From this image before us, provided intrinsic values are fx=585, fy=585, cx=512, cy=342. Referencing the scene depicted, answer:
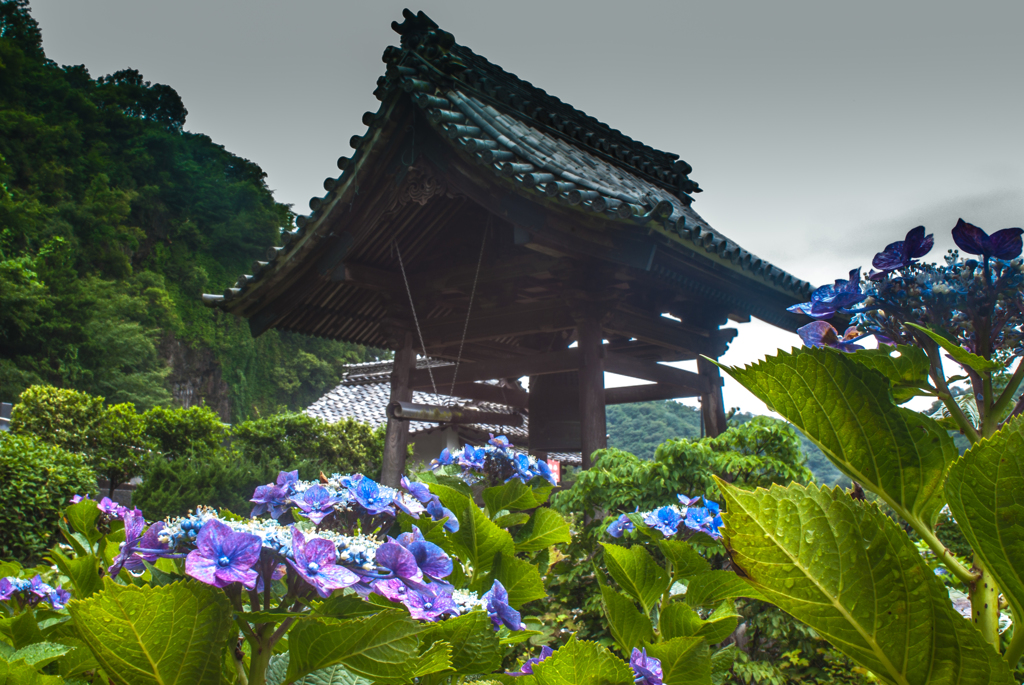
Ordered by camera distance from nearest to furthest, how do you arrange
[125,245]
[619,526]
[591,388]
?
1. [619,526]
2. [591,388]
3. [125,245]

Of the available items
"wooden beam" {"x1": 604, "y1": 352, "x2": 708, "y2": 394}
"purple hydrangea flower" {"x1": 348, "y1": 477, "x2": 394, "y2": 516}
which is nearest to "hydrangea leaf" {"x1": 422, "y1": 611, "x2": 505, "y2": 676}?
"purple hydrangea flower" {"x1": 348, "y1": 477, "x2": 394, "y2": 516}

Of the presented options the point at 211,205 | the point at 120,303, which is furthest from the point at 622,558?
the point at 211,205

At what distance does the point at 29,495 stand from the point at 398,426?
3482mm

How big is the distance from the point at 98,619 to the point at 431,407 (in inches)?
174

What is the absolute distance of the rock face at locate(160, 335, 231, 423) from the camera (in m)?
26.2

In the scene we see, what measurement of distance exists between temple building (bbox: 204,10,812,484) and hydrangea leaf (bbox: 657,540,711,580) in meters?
2.38

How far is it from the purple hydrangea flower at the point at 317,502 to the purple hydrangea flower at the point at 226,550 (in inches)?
8.7

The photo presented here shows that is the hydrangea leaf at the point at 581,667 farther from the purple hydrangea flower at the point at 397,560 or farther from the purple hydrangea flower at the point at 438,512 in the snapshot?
the purple hydrangea flower at the point at 438,512

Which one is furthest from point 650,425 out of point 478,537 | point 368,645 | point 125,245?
point 368,645

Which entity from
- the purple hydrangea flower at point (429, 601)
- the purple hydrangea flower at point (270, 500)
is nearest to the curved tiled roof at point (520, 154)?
the purple hydrangea flower at point (270, 500)

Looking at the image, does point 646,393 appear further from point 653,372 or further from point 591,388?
point 591,388

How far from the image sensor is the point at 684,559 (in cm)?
122

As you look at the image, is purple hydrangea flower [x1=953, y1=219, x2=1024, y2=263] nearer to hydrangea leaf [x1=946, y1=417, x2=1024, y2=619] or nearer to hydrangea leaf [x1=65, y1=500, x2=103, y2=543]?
hydrangea leaf [x1=946, y1=417, x2=1024, y2=619]

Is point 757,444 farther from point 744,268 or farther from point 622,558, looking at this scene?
point 622,558
